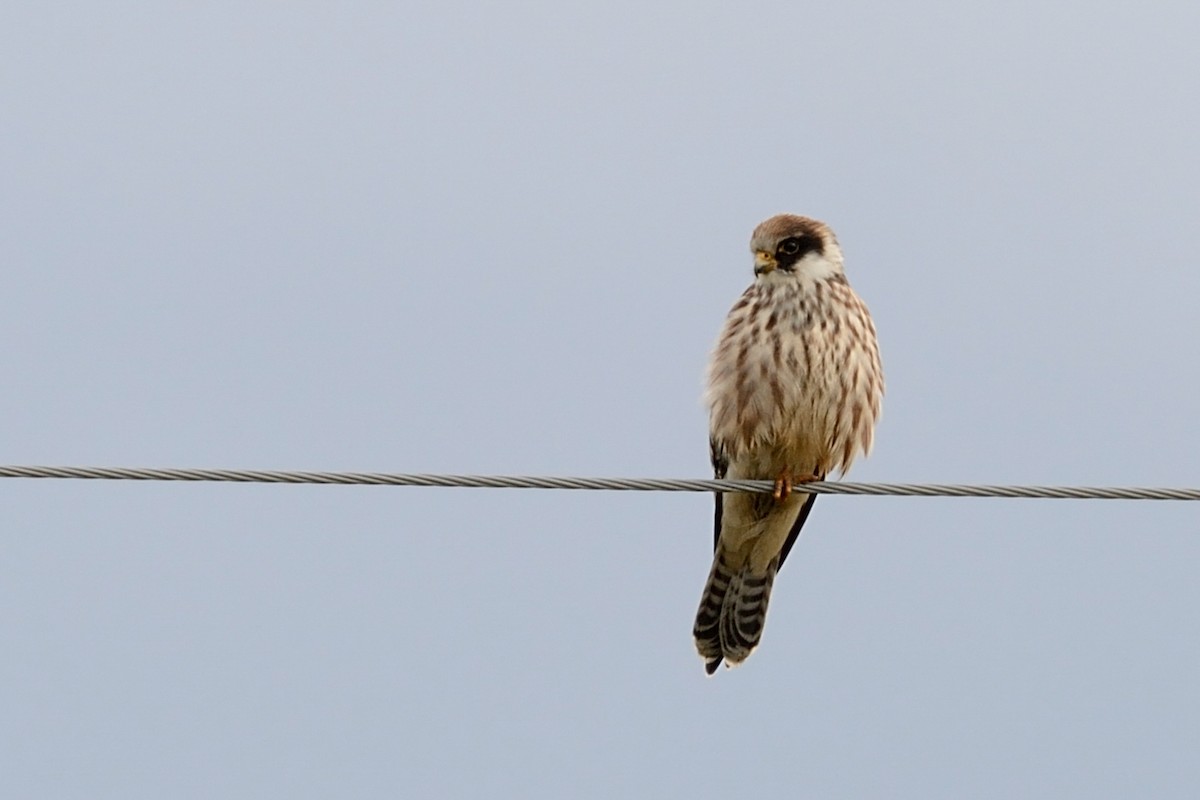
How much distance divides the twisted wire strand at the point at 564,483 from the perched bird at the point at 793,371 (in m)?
1.43

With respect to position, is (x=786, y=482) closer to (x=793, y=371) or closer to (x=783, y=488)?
(x=783, y=488)

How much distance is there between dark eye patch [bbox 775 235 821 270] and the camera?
22.7 ft

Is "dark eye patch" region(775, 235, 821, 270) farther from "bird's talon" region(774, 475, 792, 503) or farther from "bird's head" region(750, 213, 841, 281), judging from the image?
"bird's talon" region(774, 475, 792, 503)

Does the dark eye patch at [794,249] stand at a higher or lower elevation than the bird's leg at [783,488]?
higher

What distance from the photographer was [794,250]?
693 centimetres

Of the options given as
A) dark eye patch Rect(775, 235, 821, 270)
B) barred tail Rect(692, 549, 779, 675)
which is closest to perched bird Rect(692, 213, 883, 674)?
dark eye patch Rect(775, 235, 821, 270)

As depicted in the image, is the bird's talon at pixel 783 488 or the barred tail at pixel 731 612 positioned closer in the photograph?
the bird's talon at pixel 783 488

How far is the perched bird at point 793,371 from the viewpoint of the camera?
667 cm

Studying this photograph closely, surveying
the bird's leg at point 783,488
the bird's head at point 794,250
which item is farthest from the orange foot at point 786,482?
the bird's head at point 794,250

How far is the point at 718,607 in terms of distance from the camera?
7.65 metres

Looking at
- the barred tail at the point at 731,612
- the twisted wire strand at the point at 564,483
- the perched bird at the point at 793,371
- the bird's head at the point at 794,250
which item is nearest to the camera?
the twisted wire strand at the point at 564,483

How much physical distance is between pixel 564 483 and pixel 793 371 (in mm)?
2115

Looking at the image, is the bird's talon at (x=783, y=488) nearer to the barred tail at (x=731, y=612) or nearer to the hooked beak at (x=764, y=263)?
the hooked beak at (x=764, y=263)

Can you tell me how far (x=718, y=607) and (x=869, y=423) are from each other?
1193 mm
